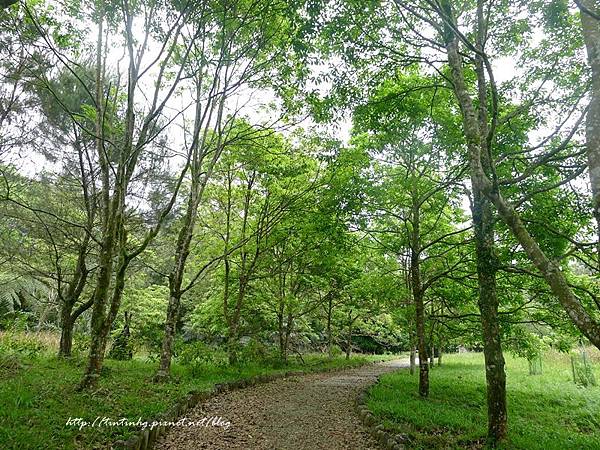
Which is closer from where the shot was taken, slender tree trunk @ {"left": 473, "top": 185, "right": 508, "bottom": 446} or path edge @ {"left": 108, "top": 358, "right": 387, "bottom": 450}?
path edge @ {"left": 108, "top": 358, "right": 387, "bottom": 450}

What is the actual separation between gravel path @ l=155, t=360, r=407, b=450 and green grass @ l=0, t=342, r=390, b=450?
0.67m

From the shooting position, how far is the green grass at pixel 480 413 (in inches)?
238

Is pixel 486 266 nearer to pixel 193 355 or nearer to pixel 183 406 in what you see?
pixel 183 406

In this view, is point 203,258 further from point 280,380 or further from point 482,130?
point 482,130

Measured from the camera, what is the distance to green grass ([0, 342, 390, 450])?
4359 millimetres

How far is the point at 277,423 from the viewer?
707cm

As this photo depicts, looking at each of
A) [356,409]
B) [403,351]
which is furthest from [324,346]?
[356,409]

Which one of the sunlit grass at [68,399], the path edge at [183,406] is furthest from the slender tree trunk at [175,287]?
the path edge at [183,406]

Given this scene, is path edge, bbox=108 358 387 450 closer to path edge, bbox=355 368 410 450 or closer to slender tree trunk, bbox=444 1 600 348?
path edge, bbox=355 368 410 450

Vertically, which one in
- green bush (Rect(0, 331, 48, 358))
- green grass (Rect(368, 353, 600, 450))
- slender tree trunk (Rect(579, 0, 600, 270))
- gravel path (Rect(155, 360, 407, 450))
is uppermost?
slender tree trunk (Rect(579, 0, 600, 270))

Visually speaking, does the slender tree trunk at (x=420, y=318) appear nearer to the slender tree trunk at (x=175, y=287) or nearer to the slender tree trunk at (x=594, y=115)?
the slender tree trunk at (x=175, y=287)

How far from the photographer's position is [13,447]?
12.6 ft

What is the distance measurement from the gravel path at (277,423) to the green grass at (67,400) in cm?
67
